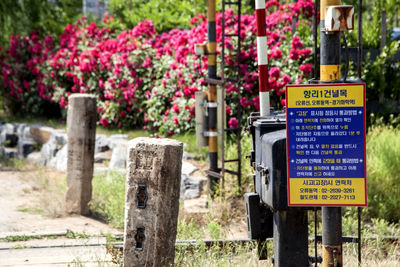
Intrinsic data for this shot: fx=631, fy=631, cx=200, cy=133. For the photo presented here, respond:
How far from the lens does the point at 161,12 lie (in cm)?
1325

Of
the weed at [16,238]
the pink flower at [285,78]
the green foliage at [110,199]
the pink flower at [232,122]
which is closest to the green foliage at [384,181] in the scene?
the pink flower at [285,78]

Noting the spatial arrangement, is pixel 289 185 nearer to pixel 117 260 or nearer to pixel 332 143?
pixel 332 143

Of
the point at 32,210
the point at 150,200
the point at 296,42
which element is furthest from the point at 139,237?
the point at 296,42

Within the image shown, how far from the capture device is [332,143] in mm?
3186

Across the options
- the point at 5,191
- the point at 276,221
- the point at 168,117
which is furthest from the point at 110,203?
the point at 276,221

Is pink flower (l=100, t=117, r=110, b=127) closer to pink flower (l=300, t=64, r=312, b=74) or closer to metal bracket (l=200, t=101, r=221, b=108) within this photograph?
pink flower (l=300, t=64, r=312, b=74)

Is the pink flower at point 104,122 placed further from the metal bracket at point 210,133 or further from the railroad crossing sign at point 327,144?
the railroad crossing sign at point 327,144

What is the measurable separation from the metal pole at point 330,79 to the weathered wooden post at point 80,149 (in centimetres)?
366

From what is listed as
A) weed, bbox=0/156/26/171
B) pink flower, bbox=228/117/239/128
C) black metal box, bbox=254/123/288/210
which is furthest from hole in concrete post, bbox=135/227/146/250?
weed, bbox=0/156/26/171

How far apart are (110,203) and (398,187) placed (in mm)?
2939

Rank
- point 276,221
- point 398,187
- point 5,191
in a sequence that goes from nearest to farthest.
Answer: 1. point 276,221
2. point 398,187
3. point 5,191

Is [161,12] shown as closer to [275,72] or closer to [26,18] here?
[26,18]

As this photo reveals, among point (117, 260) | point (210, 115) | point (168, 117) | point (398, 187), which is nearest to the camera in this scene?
point (117, 260)

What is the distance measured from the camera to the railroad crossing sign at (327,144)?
3170 mm
